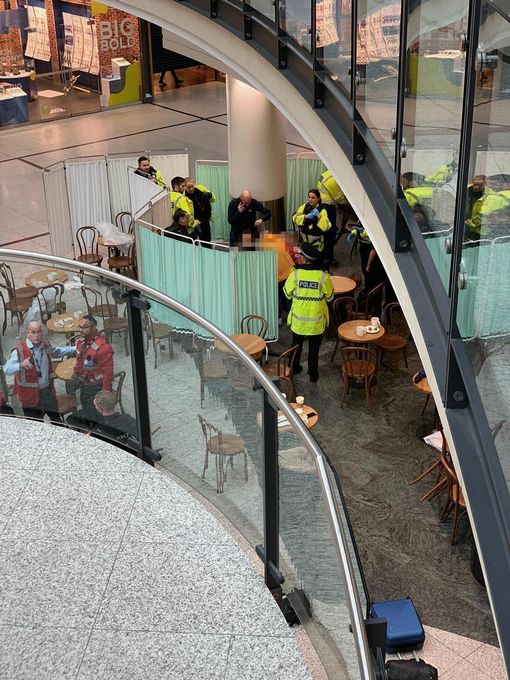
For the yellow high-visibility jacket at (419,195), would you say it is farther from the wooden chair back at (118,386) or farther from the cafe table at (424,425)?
the cafe table at (424,425)

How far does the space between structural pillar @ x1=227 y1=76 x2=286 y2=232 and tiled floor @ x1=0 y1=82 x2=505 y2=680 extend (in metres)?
3.42

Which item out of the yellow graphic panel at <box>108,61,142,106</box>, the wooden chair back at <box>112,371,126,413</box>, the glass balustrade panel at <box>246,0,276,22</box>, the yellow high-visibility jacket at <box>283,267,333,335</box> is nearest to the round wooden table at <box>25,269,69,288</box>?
the wooden chair back at <box>112,371,126,413</box>

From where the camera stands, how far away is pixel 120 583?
4.39 m

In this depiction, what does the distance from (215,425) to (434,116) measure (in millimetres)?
1872

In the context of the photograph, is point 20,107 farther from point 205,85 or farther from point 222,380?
point 222,380

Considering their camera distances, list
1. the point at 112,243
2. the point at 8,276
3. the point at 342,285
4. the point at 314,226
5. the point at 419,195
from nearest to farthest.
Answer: the point at 419,195 < the point at 8,276 < the point at 314,226 < the point at 342,285 < the point at 112,243

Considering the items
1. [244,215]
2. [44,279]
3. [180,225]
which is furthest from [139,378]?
[244,215]

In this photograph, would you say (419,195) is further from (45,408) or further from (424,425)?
(424,425)

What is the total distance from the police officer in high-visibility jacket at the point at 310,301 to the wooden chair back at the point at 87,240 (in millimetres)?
4295

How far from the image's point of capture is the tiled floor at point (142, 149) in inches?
186

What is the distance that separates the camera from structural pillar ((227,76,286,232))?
14.8 meters

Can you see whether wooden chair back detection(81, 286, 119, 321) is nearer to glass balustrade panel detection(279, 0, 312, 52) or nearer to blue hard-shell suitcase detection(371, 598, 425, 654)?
blue hard-shell suitcase detection(371, 598, 425, 654)

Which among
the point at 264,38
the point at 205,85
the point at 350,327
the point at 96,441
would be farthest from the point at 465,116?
the point at 205,85

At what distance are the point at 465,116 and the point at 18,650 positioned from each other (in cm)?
292
